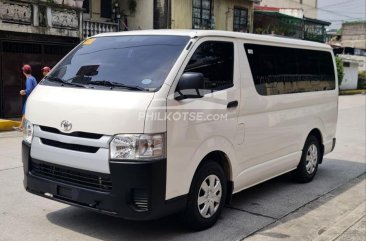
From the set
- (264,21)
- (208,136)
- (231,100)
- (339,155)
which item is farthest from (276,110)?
(264,21)

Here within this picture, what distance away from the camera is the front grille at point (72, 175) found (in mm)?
3963

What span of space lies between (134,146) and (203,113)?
2.93ft

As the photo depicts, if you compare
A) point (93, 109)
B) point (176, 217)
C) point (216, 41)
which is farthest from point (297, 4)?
point (93, 109)

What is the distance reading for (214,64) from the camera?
4707 millimetres

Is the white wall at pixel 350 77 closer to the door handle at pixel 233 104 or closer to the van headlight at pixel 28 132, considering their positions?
the door handle at pixel 233 104

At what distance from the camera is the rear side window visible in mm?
5379

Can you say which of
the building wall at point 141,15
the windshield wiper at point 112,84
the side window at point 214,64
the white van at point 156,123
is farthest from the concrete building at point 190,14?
the windshield wiper at point 112,84

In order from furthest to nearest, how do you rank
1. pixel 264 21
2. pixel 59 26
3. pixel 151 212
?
pixel 264 21 < pixel 59 26 < pixel 151 212

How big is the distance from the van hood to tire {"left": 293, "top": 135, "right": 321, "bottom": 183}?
357 centimetres

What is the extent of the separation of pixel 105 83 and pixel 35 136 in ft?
2.89

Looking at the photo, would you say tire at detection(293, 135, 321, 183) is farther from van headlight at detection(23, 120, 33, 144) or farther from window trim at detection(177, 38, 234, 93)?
van headlight at detection(23, 120, 33, 144)

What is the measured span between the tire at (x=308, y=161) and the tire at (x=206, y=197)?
2.31m

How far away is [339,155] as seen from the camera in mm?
9406

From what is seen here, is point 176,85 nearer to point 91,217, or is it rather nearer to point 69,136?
point 69,136
